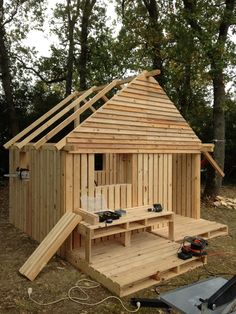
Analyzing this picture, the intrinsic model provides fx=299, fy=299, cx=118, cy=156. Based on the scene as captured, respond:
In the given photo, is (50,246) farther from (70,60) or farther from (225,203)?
(70,60)

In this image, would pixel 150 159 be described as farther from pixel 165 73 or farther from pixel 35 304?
pixel 165 73

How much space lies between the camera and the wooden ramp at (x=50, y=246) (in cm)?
512

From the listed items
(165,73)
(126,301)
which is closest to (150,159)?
(126,301)

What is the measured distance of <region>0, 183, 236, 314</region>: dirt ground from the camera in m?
4.23

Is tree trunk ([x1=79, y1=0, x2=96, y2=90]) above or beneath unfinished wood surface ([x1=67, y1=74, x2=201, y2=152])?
above

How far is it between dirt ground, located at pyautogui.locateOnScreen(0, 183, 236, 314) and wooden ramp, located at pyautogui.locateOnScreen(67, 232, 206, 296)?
140 mm

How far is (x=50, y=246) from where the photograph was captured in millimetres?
5367

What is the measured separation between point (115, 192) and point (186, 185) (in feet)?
10.1

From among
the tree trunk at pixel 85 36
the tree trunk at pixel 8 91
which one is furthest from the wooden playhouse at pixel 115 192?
the tree trunk at pixel 85 36

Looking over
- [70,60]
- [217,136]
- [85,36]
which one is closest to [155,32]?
[217,136]

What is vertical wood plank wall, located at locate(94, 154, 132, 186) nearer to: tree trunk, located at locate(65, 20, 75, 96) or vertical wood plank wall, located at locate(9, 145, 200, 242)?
vertical wood plank wall, located at locate(9, 145, 200, 242)

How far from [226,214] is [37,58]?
44.1ft

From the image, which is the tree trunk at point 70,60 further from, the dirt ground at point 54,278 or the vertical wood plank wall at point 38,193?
the dirt ground at point 54,278

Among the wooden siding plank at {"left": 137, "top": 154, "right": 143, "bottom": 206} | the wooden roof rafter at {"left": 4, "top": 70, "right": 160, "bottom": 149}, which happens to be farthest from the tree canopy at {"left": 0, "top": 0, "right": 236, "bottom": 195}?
the wooden siding plank at {"left": 137, "top": 154, "right": 143, "bottom": 206}
